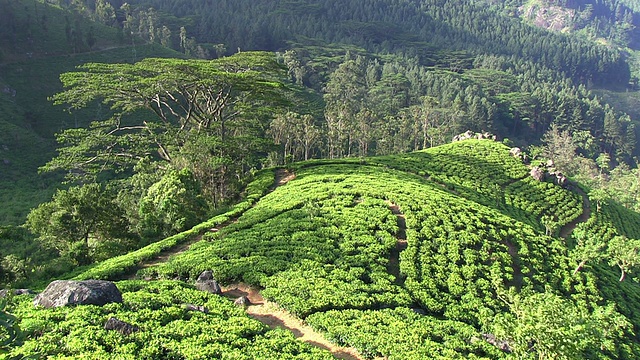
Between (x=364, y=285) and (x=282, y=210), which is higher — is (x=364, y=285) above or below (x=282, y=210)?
above

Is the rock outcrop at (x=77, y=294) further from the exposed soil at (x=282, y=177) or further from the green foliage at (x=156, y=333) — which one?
the exposed soil at (x=282, y=177)

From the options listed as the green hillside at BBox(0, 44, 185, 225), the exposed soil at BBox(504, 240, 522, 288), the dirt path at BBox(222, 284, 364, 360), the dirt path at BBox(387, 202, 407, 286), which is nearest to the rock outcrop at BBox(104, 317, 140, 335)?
the dirt path at BBox(222, 284, 364, 360)

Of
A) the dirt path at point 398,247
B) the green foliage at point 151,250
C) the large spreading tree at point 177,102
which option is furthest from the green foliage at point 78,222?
the dirt path at point 398,247

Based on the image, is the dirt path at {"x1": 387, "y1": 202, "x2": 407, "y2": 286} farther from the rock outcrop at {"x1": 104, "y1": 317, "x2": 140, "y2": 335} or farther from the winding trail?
the rock outcrop at {"x1": 104, "y1": 317, "x2": 140, "y2": 335}

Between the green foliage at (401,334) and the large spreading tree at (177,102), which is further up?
the large spreading tree at (177,102)

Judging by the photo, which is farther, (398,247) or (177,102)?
(177,102)

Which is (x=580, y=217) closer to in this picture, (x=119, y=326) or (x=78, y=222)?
(x=119, y=326)

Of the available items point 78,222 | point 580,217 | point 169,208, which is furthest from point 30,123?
point 580,217
